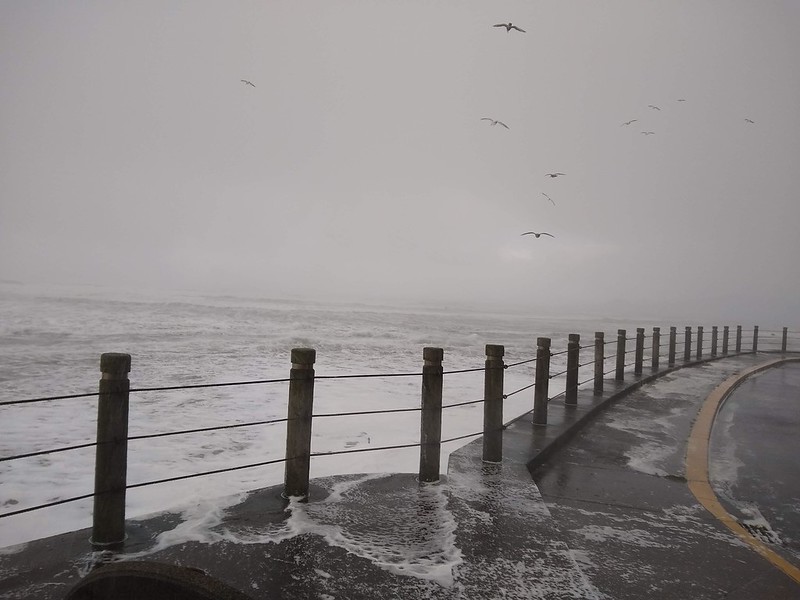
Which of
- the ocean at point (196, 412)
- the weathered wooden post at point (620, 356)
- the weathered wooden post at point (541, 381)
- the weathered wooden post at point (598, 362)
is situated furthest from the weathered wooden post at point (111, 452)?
the weathered wooden post at point (620, 356)

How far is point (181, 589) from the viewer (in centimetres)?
179

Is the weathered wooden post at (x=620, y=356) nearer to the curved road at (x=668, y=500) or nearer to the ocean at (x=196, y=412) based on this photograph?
the curved road at (x=668, y=500)

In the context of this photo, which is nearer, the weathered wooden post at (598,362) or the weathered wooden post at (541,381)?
the weathered wooden post at (541,381)

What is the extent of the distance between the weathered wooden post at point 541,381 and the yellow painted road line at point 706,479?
1695mm

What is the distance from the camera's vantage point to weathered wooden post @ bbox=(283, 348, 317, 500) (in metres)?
3.92

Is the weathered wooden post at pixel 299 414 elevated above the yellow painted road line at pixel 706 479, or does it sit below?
above

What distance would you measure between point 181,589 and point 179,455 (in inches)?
313

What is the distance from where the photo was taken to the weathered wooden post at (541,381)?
657 centimetres

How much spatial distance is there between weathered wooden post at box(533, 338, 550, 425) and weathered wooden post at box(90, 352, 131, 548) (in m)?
4.70

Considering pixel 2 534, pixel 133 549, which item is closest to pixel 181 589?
pixel 133 549

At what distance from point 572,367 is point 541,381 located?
152 cm

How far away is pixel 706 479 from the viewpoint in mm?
5246

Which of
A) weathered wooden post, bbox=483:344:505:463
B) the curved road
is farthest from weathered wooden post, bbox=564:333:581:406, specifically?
weathered wooden post, bbox=483:344:505:463

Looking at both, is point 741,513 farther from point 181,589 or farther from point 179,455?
point 179,455
